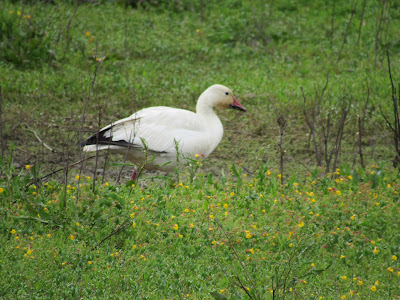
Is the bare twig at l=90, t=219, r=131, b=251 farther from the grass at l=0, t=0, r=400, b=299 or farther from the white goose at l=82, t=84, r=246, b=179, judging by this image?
the white goose at l=82, t=84, r=246, b=179

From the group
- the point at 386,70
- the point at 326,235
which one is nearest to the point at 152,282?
the point at 326,235

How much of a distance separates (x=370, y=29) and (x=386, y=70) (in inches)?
65.7

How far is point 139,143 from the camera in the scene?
6727 millimetres

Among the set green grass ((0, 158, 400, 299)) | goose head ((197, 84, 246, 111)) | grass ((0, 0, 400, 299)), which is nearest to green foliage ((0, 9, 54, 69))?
grass ((0, 0, 400, 299))

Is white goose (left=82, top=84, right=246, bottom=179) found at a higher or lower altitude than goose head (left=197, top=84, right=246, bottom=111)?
lower

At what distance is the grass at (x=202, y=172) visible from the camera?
4.70 metres

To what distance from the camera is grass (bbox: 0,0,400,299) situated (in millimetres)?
4699

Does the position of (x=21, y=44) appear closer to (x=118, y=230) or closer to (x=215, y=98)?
(x=215, y=98)

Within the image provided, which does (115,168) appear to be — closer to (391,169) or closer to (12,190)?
(12,190)

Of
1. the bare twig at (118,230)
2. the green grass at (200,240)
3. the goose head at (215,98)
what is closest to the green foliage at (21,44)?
the goose head at (215,98)

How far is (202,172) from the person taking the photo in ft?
21.2

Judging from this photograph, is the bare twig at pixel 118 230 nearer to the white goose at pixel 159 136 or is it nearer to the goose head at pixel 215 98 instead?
the white goose at pixel 159 136

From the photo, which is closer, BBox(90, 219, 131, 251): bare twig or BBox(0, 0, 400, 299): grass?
BBox(0, 0, 400, 299): grass

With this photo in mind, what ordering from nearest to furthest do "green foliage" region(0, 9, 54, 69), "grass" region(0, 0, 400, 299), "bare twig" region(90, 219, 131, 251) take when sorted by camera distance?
"grass" region(0, 0, 400, 299) → "bare twig" region(90, 219, 131, 251) → "green foliage" region(0, 9, 54, 69)
